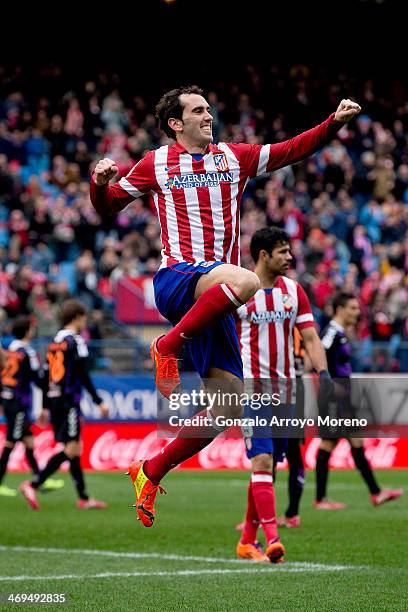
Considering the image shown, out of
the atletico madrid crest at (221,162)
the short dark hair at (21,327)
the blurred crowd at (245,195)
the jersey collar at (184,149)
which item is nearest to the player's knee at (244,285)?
the atletico madrid crest at (221,162)

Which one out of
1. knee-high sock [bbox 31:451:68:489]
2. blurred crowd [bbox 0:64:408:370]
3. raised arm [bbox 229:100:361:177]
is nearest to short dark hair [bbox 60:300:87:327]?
knee-high sock [bbox 31:451:68:489]

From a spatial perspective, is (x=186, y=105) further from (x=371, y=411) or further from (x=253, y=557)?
(x=371, y=411)

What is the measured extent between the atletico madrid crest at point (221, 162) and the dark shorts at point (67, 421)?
6.23 meters

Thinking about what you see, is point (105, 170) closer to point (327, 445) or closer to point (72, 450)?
point (72, 450)

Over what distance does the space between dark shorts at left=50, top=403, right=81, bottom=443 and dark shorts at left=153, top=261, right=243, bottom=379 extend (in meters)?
5.91

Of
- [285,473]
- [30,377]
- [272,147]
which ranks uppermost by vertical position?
[272,147]

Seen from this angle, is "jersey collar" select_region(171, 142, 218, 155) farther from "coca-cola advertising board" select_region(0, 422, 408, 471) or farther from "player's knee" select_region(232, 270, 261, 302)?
"coca-cola advertising board" select_region(0, 422, 408, 471)

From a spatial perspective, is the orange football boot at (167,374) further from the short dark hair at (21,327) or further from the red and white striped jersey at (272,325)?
the short dark hair at (21,327)

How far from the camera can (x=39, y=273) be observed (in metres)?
20.0

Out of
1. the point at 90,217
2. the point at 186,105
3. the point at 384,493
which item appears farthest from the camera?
the point at 90,217

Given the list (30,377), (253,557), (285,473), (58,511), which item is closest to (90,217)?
(285,473)

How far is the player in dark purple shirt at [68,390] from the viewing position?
42.0 ft

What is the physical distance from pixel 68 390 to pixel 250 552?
4.46 m

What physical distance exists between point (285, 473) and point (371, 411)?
5.60 ft
